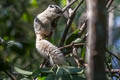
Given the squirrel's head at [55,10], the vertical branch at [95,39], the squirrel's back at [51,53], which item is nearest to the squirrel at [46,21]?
the squirrel's head at [55,10]

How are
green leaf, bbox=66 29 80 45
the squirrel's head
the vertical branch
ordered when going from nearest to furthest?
the vertical branch < green leaf, bbox=66 29 80 45 < the squirrel's head

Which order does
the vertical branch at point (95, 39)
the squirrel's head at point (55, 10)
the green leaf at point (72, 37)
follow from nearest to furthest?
1. the vertical branch at point (95, 39)
2. the green leaf at point (72, 37)
3. the squirrel's head at point (55, 10)

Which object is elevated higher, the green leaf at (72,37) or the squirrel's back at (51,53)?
the green leaf at (72,37)

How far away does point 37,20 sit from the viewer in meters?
2.43

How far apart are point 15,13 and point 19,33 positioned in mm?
331

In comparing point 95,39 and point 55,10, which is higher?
point 55,10

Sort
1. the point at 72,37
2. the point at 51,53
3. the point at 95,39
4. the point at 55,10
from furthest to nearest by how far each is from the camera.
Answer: the point at 55,10 → the point at 72,37 → the point at 51,53 → the point at 95,39

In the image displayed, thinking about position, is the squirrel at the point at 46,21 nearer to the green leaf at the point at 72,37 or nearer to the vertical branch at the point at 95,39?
the green leaf at the point at 72,37

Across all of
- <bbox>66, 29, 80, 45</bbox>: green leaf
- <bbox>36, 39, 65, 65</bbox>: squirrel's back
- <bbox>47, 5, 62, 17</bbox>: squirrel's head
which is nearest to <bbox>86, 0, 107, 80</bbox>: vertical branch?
<bbox>36, 39, 65, 65</bbox>: squirrel's back

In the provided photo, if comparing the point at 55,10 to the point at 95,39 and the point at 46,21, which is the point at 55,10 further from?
the point at 95,39

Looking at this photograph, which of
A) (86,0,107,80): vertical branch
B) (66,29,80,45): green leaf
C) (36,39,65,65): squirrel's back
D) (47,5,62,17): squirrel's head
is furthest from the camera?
(47,5,62,17): squirrel's head

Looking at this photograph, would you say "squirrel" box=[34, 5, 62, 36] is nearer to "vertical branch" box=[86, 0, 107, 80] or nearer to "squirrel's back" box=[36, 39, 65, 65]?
"squirrel's back" box=[36, 39, 65, 65]

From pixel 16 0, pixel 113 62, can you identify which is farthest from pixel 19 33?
pixel 113 62

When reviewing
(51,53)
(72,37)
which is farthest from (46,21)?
(51,53)
